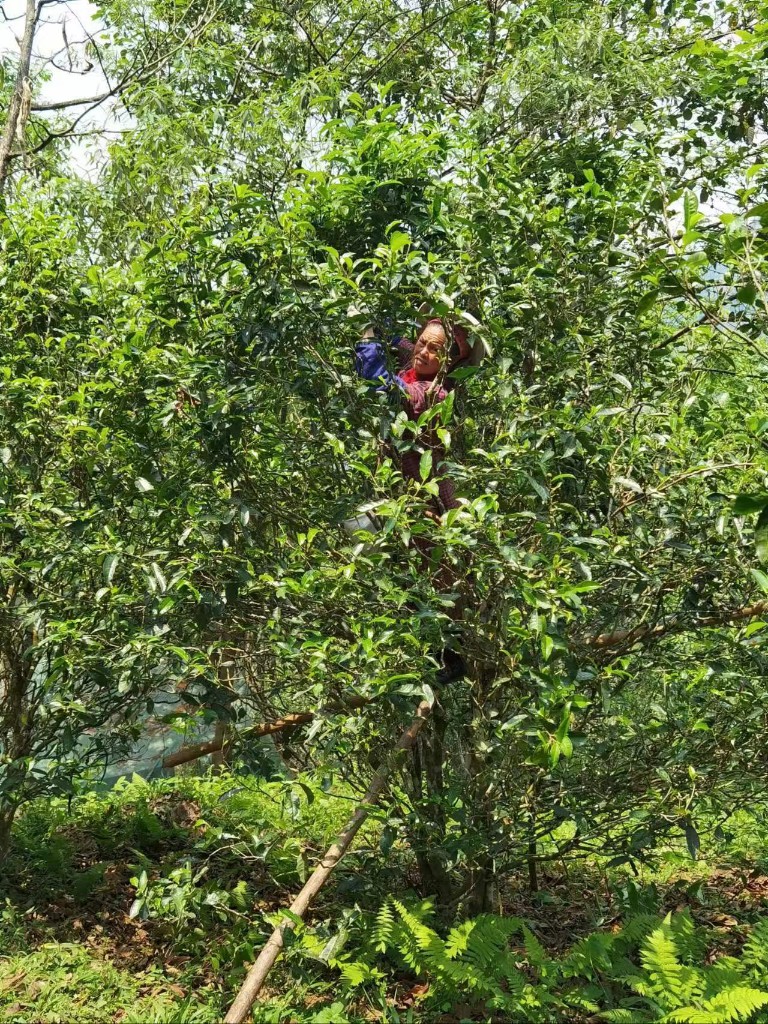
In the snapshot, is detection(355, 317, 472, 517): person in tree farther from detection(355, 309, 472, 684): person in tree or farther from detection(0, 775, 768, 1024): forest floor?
detection(0, 775, 768, 1024): forest floor

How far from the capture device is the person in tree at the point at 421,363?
3.65 metres

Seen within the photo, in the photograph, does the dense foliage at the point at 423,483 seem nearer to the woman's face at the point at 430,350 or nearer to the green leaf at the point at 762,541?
the woman's face at the point at 430,350

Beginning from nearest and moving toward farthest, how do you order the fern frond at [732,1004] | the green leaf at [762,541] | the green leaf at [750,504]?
1. the green leaf at [750,504]
2. the green leaf at [762,541]
3. the fern frond at [732,1004]

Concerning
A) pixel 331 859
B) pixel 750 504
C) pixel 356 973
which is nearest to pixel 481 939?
pixel 356 973

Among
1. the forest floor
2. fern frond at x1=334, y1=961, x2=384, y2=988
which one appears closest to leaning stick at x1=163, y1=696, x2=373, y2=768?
the forest floor

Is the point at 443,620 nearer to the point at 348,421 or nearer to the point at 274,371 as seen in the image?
the point at 348,421

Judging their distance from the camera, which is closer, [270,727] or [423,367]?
[423,367]

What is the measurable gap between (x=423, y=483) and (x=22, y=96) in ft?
12.3

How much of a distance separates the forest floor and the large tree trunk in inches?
139

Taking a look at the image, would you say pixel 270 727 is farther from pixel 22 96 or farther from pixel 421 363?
pixel 22 96

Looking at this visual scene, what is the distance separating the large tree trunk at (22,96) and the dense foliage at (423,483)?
71 cm

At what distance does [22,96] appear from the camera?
5332mm

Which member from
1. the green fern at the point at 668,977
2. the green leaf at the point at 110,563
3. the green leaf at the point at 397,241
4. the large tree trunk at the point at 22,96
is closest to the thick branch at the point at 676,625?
the green fern at the point at 668,977

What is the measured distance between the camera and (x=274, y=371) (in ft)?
12.5
